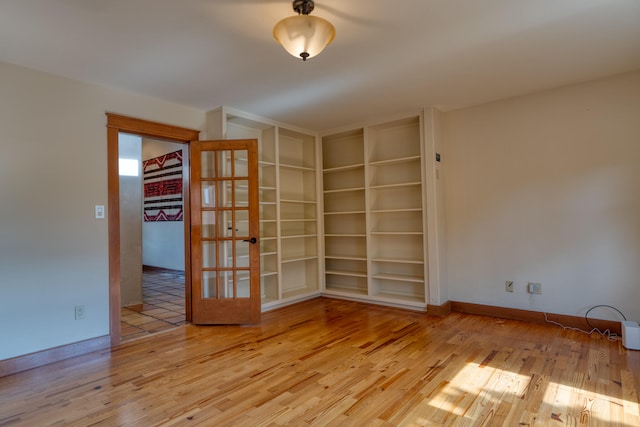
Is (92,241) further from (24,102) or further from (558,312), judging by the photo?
(558,312)

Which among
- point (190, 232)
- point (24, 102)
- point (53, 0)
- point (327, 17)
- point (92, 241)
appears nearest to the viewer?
point (53, 0)

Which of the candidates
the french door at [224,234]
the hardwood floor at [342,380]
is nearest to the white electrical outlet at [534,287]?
the hardwood floor at [342,380]

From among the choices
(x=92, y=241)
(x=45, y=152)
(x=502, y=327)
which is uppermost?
(x=45, y=152)

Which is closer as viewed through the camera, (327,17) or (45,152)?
(327,17)

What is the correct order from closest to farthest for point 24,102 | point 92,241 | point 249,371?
1. point 249,371
2. point 24,102
3. point 92,241

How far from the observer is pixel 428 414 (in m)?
1.95

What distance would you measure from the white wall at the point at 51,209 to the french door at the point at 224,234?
86 centimetres

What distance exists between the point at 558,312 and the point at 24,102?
516 centimetres

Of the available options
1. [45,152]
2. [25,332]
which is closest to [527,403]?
[25,332]

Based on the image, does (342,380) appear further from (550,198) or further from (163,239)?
(163,239)

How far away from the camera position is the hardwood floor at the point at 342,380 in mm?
1958

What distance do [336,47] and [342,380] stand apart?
238cm

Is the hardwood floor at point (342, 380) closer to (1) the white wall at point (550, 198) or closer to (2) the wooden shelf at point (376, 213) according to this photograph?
(1) the white wall at point (550, 198)

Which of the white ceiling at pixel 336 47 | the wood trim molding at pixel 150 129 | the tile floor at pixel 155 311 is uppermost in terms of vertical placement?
the white ceiling at pixel 336 47
